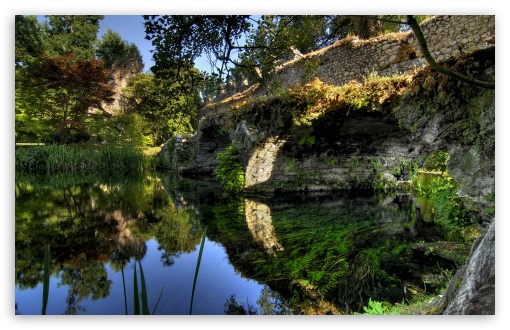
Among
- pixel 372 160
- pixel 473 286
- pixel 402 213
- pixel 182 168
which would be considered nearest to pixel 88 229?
pixel 473 286

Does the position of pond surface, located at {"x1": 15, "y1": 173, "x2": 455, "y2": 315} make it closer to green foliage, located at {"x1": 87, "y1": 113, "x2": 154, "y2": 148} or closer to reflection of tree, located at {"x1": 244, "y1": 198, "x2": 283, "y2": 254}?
reflection of tree, located at {"x1": 244, "y1": 198, "x2": 283, "y2": 254}

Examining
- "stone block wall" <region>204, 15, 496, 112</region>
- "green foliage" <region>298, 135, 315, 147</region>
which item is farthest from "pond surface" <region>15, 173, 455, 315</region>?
"stone block wall" <region>204, 15, 496, 112</region>

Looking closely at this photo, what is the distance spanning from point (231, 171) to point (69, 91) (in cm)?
422

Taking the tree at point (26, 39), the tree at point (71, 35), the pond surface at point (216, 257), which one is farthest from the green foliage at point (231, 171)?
the tree at point (26, 39)

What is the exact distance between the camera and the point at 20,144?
2910 millimetres

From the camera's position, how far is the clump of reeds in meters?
3.47

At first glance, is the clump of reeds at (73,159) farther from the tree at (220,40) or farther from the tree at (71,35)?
the tree at (220,40)

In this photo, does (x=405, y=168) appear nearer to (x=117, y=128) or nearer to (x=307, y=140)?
(x=307, y=140)

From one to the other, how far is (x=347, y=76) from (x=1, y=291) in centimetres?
791

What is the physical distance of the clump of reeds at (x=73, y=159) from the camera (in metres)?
3.47

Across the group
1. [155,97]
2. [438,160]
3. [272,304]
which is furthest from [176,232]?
[438,160]

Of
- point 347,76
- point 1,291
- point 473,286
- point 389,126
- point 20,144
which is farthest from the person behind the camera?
point 347,76

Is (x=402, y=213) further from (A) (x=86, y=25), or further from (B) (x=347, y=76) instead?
(A) (x=86, y=25)

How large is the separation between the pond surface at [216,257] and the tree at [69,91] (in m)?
0.85
